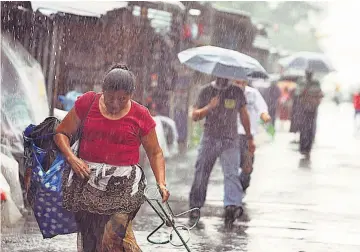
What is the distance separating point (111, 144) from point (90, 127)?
0.56 feet

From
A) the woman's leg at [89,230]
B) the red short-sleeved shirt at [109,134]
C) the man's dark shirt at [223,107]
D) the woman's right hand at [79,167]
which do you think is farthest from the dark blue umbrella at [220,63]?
the woman's right hand at [79,167]

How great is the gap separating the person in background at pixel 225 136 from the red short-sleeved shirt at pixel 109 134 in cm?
371

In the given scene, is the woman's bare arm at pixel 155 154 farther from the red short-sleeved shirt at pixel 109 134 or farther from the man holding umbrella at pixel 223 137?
the man holding umbrella at pixel 223 137

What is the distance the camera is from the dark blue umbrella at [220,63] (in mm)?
9586

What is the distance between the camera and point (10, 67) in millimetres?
10711

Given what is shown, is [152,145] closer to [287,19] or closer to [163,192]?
[163,192]

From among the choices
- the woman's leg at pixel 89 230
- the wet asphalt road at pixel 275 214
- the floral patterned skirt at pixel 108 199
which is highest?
the floral patterned skirt at pixel 108 199

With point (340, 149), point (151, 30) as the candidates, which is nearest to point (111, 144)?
point (151, 30)

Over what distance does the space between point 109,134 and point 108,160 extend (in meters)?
0.17

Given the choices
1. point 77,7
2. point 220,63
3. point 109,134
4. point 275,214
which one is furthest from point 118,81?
point 77,7

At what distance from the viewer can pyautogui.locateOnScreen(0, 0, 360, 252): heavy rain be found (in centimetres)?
537

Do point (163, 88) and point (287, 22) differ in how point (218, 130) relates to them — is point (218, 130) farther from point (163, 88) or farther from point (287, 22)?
point (287, 22)

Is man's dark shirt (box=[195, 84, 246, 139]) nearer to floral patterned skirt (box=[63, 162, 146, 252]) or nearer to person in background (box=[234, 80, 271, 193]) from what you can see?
person in background (box=[234, 80, 271, 193])

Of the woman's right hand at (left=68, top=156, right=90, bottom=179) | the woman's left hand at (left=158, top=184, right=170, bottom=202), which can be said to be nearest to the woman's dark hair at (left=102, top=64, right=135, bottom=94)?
the woman's right hand at (left=68, top=156, right=90, bottom=179)
